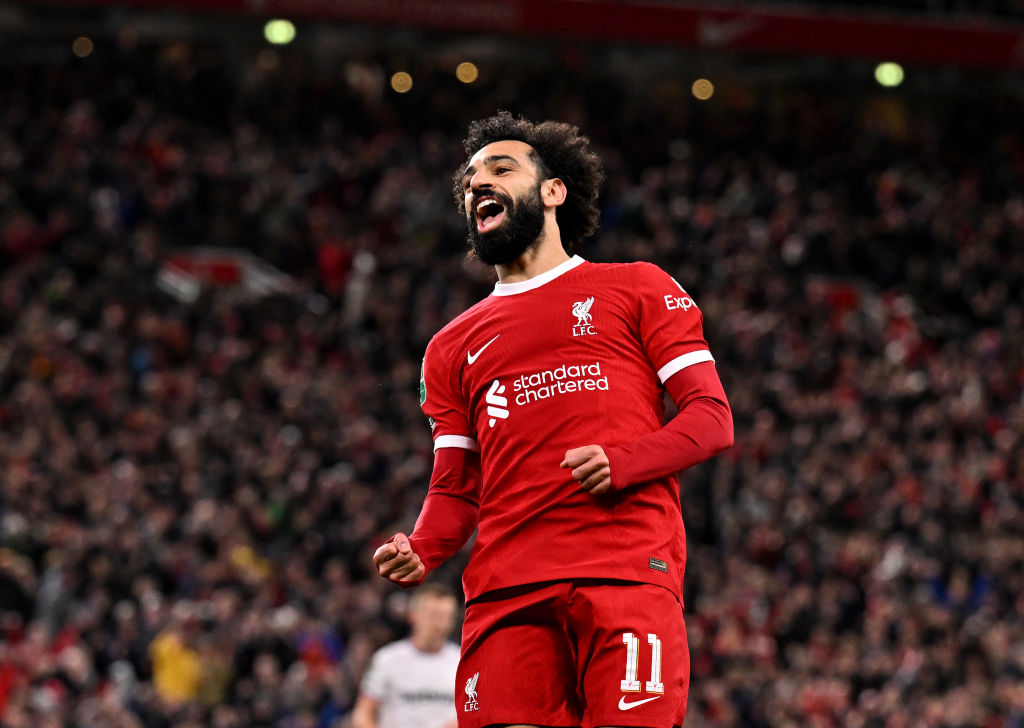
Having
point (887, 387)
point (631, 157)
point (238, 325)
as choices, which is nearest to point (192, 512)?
point (238, 325)

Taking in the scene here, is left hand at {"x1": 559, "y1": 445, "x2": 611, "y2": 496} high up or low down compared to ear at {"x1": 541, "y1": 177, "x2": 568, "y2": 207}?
down

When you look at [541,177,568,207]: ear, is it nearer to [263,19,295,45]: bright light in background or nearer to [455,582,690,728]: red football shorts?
[455,582,690,728]: red football shorts

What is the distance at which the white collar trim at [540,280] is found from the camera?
173 inches

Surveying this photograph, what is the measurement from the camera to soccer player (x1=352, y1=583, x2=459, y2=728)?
774cm

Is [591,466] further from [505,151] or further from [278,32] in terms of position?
[278,32]

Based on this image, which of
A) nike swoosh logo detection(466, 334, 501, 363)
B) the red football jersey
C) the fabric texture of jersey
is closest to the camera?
the red football jersey

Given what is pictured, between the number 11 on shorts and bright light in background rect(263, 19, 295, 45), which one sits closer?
the number 11 on shorts

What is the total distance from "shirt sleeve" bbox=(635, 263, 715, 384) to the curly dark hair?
1.47ft

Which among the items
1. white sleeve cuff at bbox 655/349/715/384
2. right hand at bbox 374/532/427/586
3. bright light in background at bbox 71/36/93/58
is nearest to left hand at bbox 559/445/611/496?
white sleeve cuff at bbox 655/349/715/384

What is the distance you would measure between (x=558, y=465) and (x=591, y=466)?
208mm

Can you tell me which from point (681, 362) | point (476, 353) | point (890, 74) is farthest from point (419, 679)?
point (890, 74)

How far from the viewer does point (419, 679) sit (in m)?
7.77

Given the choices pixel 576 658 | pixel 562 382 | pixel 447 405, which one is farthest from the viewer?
pixel 447 405

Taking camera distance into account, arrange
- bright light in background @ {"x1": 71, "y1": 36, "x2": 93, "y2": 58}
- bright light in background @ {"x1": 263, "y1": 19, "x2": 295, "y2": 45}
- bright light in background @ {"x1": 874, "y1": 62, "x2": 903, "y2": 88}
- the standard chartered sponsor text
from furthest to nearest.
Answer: bright light in background @ {"x1": 874, "y1": 62, "x2": 903, "y2": 88}, bright light in background @ {"x1": 263, "y1": 19, "x2": 295, "y2": 45}, bright light in background @ {"x1": 71, "y1": 36, "x2": 93, "y2": 58}, the standard chartered sponsor text
